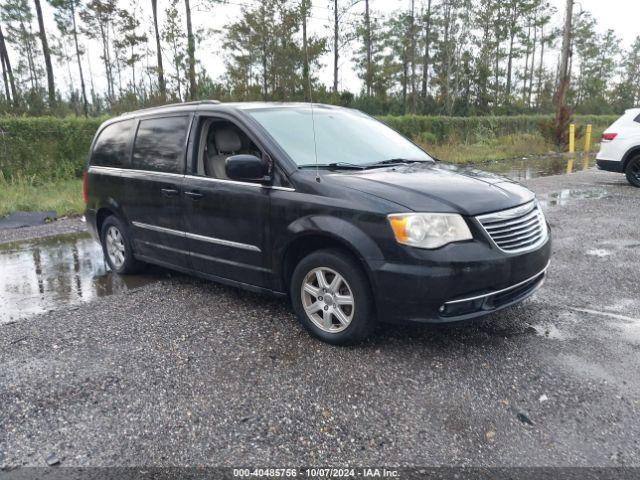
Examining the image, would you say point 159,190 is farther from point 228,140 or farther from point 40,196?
point 40,196

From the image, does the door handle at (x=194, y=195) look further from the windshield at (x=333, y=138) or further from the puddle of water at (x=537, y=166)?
the puddle of water at (x=537, y=166)

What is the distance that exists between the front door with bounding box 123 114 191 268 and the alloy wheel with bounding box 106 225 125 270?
385mm

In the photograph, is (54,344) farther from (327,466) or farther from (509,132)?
(509,132)

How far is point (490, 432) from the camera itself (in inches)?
107

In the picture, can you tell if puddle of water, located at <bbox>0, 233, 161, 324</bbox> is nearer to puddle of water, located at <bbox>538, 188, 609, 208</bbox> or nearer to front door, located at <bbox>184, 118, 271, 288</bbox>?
front door, located at <bbox>184, 118, 271, 288</bbox>

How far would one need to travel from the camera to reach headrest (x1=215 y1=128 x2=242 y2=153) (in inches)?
178

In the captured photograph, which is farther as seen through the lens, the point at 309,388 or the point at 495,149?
the point at 495,149

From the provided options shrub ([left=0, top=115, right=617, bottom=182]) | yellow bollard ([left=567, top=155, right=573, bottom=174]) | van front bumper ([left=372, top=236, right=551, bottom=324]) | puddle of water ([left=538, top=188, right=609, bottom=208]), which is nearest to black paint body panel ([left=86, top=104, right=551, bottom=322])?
van front bumper ([left=372, top=236, right=551, bottom=324])

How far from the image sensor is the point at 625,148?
10.9 m

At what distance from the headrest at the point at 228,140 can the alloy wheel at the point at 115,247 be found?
1.80 metres

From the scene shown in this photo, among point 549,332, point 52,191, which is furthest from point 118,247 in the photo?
point 52,191

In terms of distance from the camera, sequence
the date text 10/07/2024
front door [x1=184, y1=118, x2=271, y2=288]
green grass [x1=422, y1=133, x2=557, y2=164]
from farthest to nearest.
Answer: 1. green grass [x1=422, y1=133, x2=557, y2=164]
2. front door [x1=184, y1=118, x2=271, y2=288]
3. the date text 10/07/2024

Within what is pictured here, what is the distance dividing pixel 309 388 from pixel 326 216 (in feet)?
3.79

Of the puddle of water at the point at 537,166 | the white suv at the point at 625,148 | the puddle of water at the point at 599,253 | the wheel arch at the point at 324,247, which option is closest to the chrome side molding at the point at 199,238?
the wheel arch at the point at 324,247
